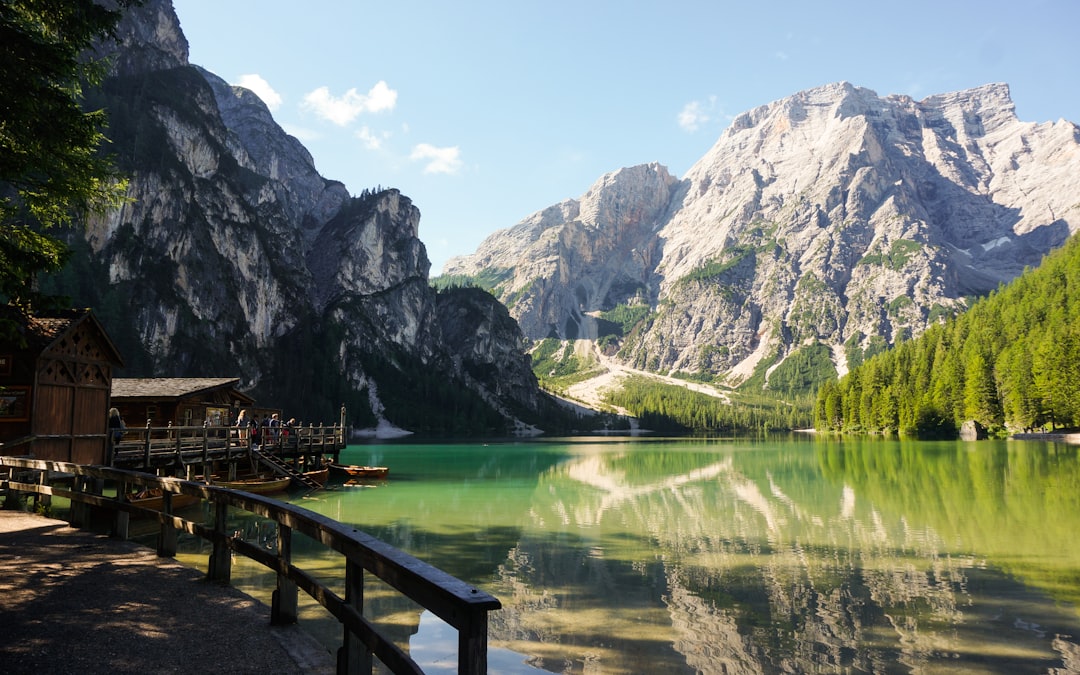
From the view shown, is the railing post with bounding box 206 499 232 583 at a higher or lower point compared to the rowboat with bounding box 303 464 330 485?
higher

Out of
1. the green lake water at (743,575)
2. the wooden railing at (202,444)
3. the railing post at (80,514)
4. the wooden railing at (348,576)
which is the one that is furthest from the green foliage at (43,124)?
the wooden railing at (202,444)

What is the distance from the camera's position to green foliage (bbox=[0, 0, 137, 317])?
438 inches

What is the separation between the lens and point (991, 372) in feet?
379

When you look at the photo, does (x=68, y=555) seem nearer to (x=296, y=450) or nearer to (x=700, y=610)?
(x=700, y=610)

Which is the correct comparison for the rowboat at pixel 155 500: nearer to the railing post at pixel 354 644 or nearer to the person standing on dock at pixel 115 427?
the person standing on dock at pixel 115 427

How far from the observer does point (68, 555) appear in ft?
37.5

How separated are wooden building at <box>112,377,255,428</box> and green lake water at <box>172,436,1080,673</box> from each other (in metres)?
12.1

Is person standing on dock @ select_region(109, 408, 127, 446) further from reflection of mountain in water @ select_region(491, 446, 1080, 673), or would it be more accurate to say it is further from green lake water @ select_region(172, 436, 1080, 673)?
reflection of mountain in water @ select_region(491, 446, 1080, 673)

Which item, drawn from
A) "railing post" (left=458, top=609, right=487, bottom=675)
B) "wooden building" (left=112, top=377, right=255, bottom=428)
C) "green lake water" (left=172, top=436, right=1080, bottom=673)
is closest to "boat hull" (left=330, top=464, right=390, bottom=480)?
"green lake water" (left=172, top=436, right=1080, bottom=673)

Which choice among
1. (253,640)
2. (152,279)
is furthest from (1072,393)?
(152,279)

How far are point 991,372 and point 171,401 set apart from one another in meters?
130

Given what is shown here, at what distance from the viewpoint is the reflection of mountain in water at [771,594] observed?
492 inches

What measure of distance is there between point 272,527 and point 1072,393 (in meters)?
110

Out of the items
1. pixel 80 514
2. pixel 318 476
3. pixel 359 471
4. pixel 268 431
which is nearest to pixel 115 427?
pixel 318 476
